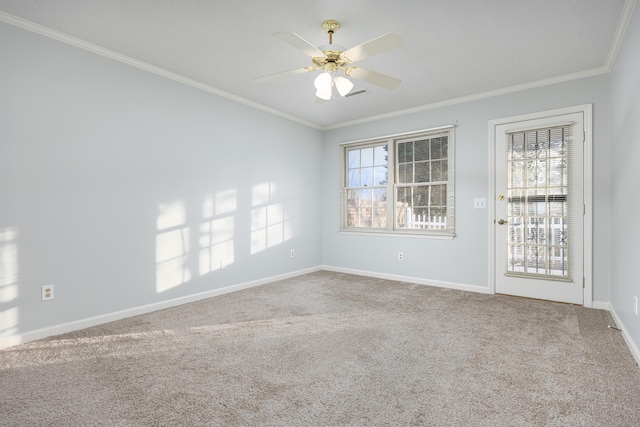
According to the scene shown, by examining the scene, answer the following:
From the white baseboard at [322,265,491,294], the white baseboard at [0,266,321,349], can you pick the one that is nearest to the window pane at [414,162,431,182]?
the white baseboard at [322,265,491,294]

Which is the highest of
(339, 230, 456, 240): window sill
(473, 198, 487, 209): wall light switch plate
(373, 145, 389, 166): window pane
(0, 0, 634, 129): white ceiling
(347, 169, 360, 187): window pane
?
(0, 0, 634, 129): white ceiling

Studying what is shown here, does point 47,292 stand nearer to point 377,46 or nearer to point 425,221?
point 377,46

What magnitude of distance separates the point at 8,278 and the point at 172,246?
1.31 meters

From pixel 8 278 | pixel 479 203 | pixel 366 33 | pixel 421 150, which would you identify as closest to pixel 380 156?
pixel 421 150

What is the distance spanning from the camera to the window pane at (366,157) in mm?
5285

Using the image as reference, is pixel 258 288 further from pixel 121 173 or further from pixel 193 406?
pixel 193 406

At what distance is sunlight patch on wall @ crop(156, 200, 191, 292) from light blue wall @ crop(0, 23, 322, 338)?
11 millimetres

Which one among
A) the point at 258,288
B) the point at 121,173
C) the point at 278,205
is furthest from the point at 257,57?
the point at 258,288

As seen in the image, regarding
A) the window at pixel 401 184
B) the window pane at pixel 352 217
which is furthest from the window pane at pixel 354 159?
the window pane at pixel 352 217

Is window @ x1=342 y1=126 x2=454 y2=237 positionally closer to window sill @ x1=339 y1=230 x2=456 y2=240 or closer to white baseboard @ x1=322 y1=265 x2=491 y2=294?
window sill @ x1=339 y1=230 x2=456 y2=240

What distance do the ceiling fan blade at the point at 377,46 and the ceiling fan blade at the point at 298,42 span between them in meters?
0.22

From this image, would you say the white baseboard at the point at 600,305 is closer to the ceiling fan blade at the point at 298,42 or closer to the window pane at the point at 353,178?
the window pane at the point at 353,178

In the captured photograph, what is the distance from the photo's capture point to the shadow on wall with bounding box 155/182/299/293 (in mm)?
3500

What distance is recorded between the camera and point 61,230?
2768 mm
